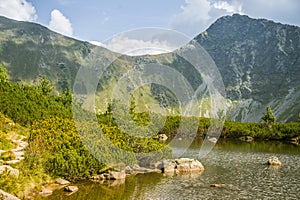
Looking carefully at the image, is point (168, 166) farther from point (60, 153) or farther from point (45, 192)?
point (45, 192)

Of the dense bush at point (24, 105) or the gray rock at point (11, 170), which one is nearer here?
the gray rock at point (11, 170)

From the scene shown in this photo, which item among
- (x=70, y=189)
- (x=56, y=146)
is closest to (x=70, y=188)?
(x=70, y=189)

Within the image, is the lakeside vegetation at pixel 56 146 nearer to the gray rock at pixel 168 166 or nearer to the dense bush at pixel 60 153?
the dense bush at pixel 60 153

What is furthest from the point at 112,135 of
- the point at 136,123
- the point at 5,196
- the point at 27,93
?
the point at 27,93

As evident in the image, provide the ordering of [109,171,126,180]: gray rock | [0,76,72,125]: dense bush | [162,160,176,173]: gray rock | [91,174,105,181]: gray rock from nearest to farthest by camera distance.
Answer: [91,174,105,181]: gray rock
[109,171,126,180]: gray rock
[162,160,176,173]: gray rock
[0,76,72,125]: dense bush

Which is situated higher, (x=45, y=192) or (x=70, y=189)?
(x=70, y=189)

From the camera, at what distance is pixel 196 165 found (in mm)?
56938

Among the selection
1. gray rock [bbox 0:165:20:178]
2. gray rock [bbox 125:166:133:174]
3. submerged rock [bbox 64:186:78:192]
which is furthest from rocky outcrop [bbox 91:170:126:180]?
gray rock [bbox 0:165:20:178]

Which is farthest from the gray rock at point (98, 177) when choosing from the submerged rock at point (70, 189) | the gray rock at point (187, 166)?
the gray rock at point (187, 166)

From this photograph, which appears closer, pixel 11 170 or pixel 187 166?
pixel 11 170

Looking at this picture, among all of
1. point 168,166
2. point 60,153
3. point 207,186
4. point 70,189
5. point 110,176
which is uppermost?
point 60,153

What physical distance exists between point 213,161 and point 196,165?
11.4m

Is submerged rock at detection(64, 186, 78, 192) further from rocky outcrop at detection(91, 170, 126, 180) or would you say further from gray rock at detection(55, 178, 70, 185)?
rocky outcrop at detection(91, 170, 126, 180)

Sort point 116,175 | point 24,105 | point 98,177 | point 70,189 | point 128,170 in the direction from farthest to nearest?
1. point 24,105
2. point 128,170
3. point 116,175
4. point 98,177
5. point 70,189
